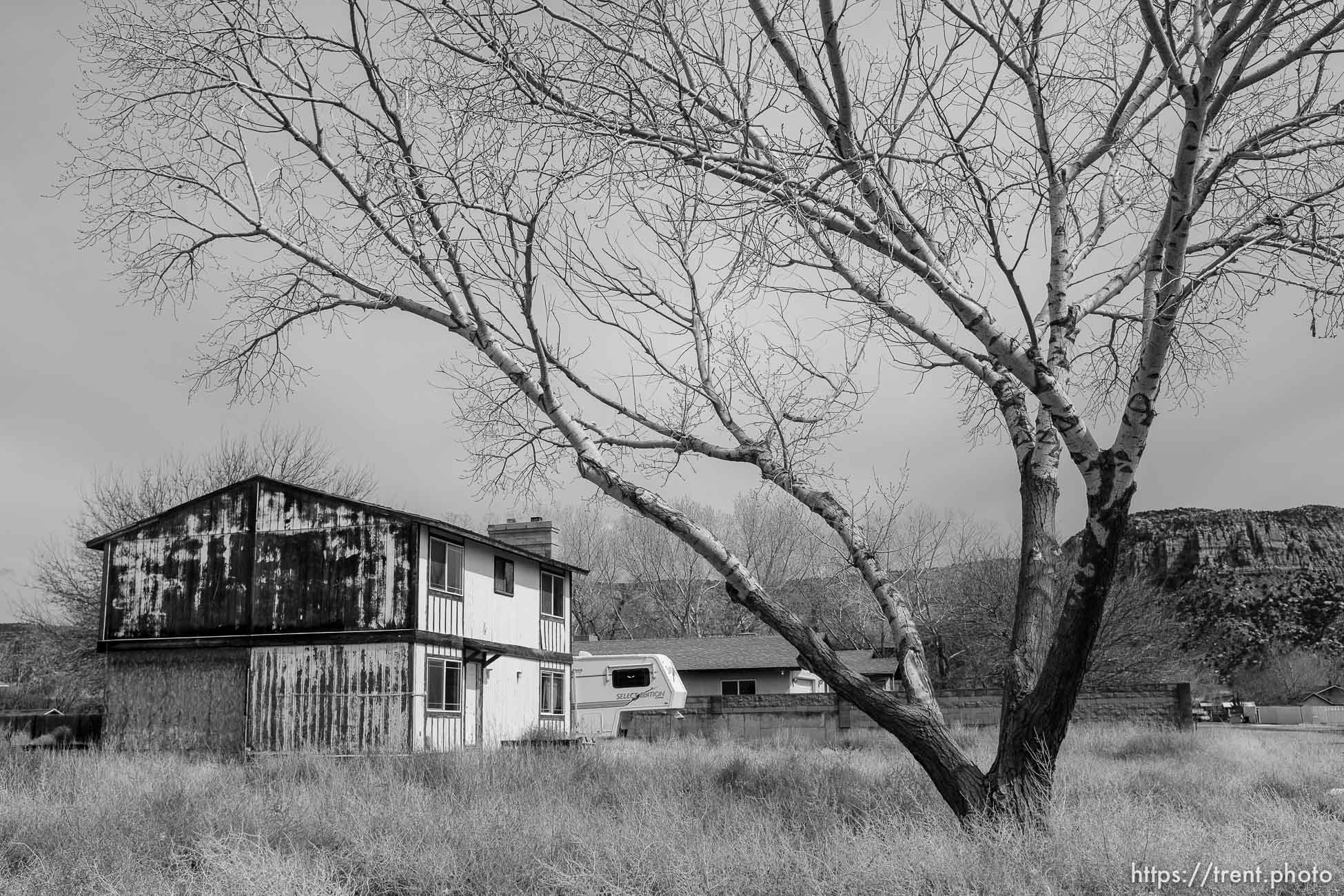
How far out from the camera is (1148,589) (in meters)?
40.5

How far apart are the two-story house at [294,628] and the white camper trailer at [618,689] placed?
218 inches

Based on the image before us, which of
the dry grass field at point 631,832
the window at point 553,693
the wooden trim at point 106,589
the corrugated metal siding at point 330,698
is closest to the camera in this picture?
the dry grass field at point 631,832

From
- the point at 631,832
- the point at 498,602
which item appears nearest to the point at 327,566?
the point at 498,602

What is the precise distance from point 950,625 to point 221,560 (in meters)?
31.6

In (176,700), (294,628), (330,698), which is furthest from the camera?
(176,700)

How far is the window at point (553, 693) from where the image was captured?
28.2 m

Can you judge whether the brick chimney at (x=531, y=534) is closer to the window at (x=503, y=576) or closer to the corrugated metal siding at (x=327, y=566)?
the window at (x=503, y=576)

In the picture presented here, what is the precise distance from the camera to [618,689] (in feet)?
101

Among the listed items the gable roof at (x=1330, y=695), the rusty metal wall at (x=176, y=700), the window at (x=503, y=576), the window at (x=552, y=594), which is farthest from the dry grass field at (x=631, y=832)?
the gable roof at (x=1330, y=695)

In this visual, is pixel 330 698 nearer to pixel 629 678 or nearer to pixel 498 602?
pixel 498 602

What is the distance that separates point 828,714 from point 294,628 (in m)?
12.1

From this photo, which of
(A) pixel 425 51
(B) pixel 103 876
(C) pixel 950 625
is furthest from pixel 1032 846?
(C) pixel 950 625

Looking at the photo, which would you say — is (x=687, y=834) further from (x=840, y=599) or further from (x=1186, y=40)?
(x=840, y=599)

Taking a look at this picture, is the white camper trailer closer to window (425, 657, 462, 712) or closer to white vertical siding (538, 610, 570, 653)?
white vertical siding (538, 610, 570, 653)
